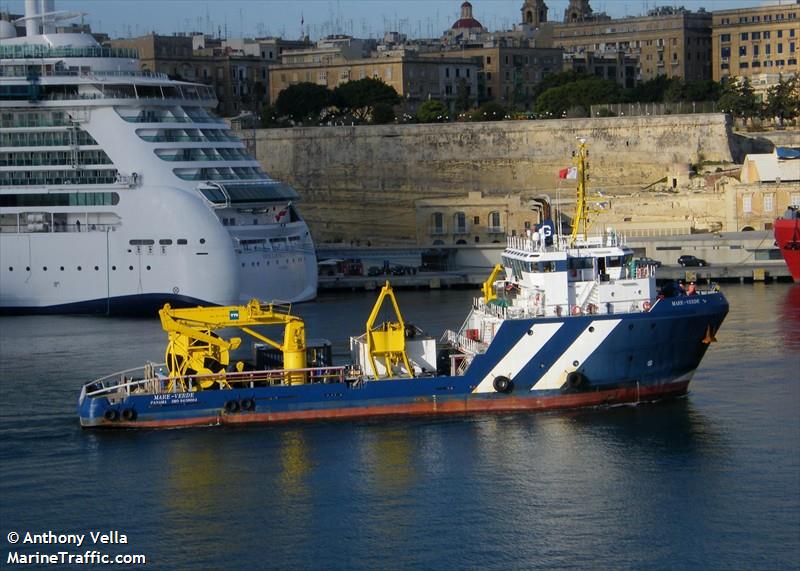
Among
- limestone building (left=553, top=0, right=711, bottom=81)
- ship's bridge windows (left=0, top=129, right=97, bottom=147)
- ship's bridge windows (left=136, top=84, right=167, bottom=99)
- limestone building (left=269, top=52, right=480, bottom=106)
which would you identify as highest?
limestone building (left=553, top=0, right=711, bottom=81)

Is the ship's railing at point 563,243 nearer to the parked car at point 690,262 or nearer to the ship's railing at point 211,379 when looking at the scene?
the ship's railing at point 211,379

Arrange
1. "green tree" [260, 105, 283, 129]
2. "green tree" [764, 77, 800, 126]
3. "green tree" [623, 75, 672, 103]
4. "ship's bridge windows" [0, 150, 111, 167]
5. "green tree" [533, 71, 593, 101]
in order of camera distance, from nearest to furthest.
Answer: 1. "ship's bridge windows" [0, 150, 111, 167]
2. "green tree" [764, 77, 800, 126]
3. "green tree" [623, 75, 672, 103]
4. "green tree" [260, 105, 283, 129]
5. "green tree" [533, 71, 593, 101]

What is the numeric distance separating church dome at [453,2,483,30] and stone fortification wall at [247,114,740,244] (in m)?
48.3

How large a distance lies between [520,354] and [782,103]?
159 ft

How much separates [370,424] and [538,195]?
129 feet

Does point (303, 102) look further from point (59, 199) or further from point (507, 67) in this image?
point (59, 199)

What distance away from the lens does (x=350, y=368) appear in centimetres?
3203

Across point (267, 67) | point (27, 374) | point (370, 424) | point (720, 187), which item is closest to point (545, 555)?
point (370, 424)

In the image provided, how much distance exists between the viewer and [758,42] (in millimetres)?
100000

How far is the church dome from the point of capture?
125 metres

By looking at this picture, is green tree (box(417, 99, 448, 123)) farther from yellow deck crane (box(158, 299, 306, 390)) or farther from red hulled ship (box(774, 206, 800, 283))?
yellow deck crane (box(158, 299, 306, 390))

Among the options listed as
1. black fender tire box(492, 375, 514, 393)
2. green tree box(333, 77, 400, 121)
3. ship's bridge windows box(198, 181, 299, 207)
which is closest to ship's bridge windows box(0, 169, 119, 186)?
ship's bridge windows box(198, 181, 299, 207)

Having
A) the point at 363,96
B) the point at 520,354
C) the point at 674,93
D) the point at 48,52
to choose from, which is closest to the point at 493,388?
the point at 520,354

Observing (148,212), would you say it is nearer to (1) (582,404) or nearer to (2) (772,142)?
(1) (582,404)
